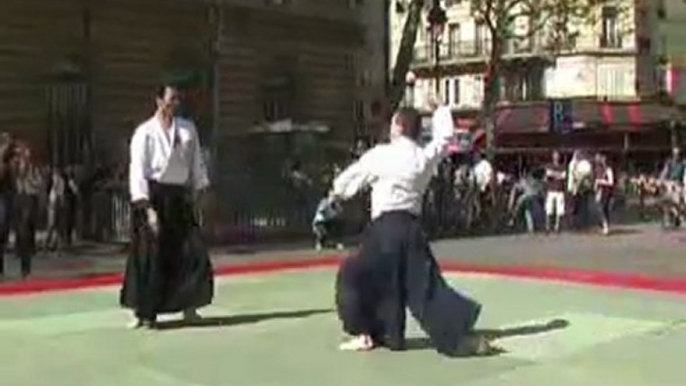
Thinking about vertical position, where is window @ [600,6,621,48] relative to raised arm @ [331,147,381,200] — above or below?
above

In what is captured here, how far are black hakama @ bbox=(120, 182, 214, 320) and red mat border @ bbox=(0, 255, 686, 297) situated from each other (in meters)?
4.28

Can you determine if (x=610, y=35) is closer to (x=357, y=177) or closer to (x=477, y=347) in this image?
(x=357, y=177)

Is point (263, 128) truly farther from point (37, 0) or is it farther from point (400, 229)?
point (400, 229)

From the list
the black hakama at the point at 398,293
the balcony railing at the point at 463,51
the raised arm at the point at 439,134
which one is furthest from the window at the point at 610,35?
the black hakama at the point at 398,293

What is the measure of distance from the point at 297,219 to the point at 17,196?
31.4ft

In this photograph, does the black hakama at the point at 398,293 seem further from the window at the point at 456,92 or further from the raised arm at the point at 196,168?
the window at the point at 456,92

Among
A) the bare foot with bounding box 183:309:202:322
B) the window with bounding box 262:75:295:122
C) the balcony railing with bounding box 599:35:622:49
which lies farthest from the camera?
the balcony railing with bounding box 599:35:622:49

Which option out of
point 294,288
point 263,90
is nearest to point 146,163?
point 294,288

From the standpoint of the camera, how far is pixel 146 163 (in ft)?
33.2

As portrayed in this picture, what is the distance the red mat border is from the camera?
1459 cm

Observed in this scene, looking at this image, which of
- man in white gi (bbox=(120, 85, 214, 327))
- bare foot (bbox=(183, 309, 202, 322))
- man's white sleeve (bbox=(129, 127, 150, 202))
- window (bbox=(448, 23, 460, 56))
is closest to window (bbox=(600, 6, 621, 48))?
window (bbox=(448, 23, 460, 56))

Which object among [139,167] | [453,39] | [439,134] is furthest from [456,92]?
[439,134]

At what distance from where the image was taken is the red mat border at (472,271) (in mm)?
14594

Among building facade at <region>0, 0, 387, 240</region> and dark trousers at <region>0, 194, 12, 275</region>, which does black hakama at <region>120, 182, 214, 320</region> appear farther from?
building facade at <region>0, 0, 387, 240</region>
